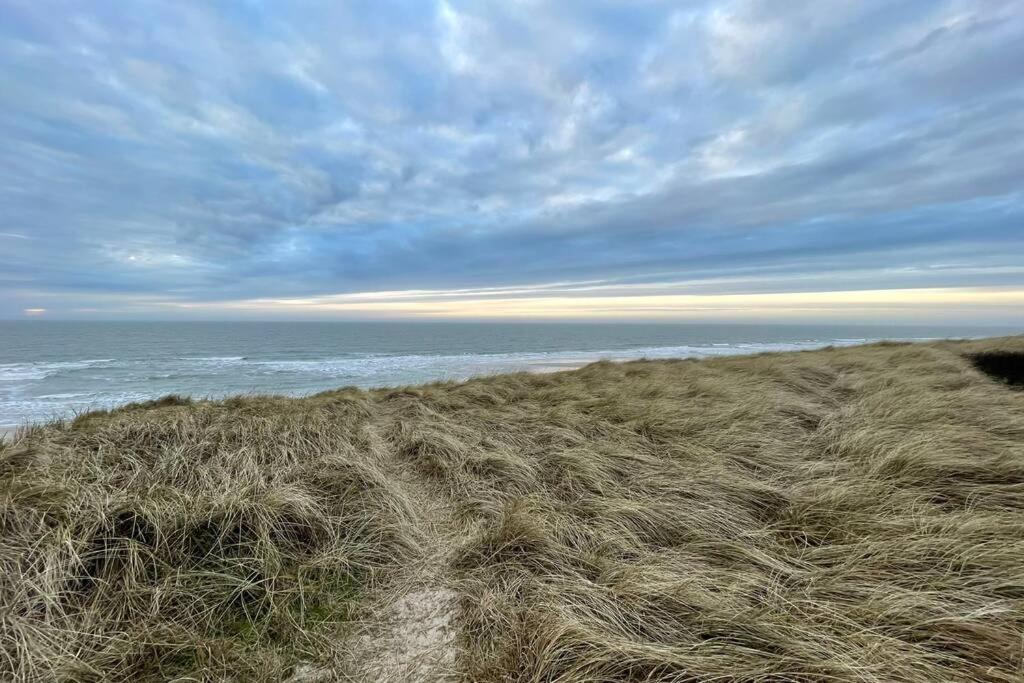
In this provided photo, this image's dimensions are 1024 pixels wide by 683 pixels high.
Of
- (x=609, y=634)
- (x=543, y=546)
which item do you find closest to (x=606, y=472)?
(x=543, y=546)

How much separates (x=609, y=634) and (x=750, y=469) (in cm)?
319

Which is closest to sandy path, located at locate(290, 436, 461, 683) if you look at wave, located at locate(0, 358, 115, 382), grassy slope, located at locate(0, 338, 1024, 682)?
grassy slope, located at locate(0, 338, 1024, 682)

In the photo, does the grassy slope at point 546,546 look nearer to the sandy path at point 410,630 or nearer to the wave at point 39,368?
the sandy path at point 410,630

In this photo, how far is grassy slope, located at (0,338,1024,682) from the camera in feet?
6.88

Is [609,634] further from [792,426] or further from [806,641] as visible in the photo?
[792,426]

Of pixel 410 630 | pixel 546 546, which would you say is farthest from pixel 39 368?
pixel 546 546

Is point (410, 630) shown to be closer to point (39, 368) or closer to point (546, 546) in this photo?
point (546, 546)

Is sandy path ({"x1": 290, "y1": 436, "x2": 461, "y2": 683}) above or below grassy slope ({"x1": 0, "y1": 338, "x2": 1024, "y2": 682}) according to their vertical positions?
below

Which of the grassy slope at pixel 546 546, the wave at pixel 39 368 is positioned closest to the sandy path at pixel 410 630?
the grassy slope at pixel 546 546

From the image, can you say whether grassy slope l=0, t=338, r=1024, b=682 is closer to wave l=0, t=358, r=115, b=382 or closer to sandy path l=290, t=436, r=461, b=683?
sandy path l=290, t=436, r=461, b=683

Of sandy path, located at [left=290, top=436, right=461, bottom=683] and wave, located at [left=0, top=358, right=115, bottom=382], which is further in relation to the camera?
wave, located at [left=0, top=358, right=115, bottom=382]

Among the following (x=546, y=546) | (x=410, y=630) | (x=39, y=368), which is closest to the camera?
(x=410, y=630)

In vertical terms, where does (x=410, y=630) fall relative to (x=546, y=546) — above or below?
below

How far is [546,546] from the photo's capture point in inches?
122
